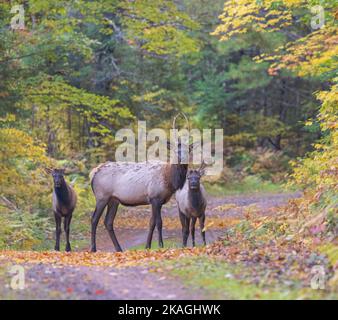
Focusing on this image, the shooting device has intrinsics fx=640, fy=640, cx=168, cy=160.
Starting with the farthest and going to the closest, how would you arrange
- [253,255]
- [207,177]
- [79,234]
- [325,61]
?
1. [207,177]
2. [79,234]
3. [325,61]
4. [253,255]

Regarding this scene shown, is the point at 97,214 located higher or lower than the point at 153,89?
lower

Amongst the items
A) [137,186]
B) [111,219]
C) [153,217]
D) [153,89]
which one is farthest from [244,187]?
[153,217]

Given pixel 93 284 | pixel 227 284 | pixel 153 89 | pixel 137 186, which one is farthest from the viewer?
pixel 153 89

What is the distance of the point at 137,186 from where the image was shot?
14.4 meters

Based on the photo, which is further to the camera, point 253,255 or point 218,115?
point 218,115

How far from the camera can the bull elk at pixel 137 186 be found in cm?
1397

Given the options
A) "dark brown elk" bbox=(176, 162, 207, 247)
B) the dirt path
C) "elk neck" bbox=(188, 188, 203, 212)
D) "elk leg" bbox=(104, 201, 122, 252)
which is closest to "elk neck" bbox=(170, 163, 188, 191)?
"dark brown elk" bbox=(176, 162, 207, 247)

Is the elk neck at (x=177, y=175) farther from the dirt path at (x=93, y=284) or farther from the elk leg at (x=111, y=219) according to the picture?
the dirt path at (x=93, y=284)

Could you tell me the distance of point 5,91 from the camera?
16.9 metres

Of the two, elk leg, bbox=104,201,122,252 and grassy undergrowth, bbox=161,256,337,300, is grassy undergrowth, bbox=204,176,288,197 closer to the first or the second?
elk leg, bbox=104,201,122,252

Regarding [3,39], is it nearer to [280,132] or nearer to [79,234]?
[79,234]

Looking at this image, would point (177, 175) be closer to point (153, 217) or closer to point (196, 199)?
point (196, 199)
